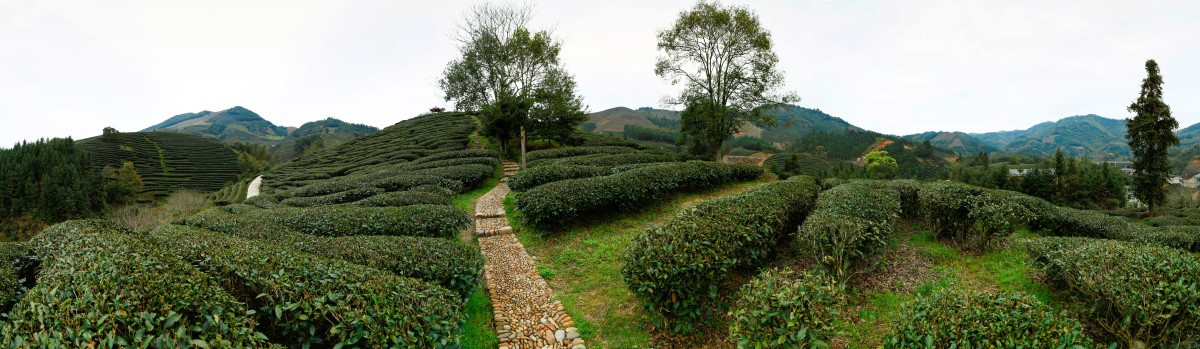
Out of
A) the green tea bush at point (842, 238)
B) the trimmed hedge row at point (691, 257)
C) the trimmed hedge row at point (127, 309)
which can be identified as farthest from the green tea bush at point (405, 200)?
the green tea bush at point (842, 238)

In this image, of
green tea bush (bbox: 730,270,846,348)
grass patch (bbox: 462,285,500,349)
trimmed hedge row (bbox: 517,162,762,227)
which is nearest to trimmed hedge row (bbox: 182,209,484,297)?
grass patch (bbox: 462,285,500,349)

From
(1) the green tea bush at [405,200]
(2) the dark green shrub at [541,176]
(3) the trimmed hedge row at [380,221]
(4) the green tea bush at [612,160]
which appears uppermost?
(4) the green tea bush at [612,160]

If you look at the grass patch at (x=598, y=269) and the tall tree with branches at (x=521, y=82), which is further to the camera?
the tall tree with branches at (x=521, y=82)

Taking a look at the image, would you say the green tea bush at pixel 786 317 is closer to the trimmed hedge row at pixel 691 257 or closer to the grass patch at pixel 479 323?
the trimmed hedge row at pixel 691 257

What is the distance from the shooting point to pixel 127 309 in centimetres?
356

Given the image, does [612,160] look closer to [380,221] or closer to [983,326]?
[380,221]

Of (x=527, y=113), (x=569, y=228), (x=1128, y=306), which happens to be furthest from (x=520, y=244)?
(x=527, y=113)

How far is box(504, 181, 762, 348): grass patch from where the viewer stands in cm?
605

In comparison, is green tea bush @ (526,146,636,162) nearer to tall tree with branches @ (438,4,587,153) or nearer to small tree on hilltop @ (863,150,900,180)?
tall tree with branches @ (438,4,587,153)

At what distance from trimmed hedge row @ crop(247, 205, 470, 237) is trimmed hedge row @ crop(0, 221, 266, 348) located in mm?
4835

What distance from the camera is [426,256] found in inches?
270

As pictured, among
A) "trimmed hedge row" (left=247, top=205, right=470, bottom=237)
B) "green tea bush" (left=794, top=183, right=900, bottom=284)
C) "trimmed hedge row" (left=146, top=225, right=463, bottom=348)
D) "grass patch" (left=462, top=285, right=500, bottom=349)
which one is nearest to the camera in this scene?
"trimmed hedge row" (left=146, top=225, right=463, bottom=348)

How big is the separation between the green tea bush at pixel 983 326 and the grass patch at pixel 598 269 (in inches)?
119

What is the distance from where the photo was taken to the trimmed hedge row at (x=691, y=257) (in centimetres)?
558
